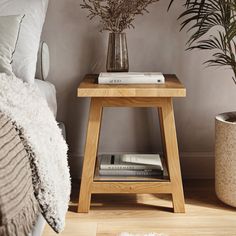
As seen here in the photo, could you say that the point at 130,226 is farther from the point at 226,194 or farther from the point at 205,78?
the point at 205,78

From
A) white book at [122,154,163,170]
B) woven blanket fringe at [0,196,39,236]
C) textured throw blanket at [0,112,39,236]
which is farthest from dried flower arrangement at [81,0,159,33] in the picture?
woven blanket fringe at [0,196,39,236]

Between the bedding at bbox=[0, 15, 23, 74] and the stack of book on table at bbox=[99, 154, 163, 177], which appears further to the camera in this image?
the stack of book on table at bbox=[99, 154, 163, 177]

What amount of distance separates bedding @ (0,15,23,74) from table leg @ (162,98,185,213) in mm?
684

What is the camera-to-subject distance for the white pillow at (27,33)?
2100 mm

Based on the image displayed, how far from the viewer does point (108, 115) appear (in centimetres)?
269

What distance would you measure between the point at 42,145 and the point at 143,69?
129 centimetres

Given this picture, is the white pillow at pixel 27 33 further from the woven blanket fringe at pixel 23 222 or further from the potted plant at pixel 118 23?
the woven blanket fringe at pixel 23 222

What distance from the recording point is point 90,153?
2.22m

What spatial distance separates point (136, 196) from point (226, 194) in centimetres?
45

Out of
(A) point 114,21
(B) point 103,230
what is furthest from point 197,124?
(B) point 103,230

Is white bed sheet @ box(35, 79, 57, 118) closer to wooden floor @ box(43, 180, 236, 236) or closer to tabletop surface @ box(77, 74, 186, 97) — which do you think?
tabletop surface @ box(77, 74, 186, 97)

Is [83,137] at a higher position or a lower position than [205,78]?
lower

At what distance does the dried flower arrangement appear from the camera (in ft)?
7.73

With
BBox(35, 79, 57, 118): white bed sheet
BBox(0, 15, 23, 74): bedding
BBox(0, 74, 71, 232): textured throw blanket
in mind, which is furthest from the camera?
BBox(35, 79, 57, 118): white bed sheet
